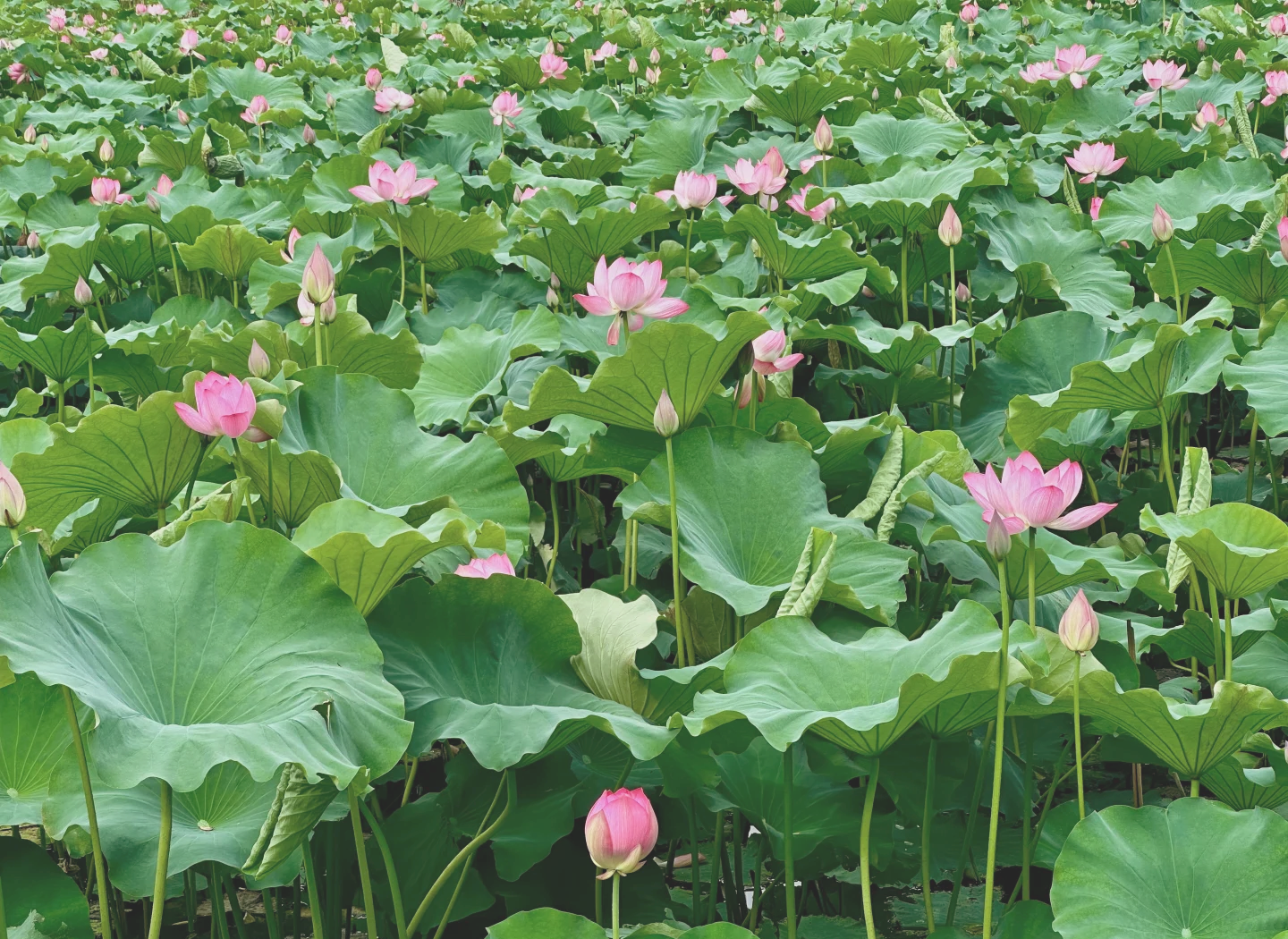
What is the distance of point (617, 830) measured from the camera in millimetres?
990

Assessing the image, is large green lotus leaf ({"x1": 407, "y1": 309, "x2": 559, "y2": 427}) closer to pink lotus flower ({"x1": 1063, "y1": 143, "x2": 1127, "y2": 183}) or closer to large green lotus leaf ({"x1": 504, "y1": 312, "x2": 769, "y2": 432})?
large green lotus leaf ({"x1": 504, "y1": 312, "x2": 769, "y2": 432})

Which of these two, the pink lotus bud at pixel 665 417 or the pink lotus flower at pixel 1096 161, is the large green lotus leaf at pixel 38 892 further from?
the pink lotus flower at pixel 1096 161

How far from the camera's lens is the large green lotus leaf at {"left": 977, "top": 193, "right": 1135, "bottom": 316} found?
2.40m

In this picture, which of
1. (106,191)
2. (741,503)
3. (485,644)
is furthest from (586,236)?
(485,644)

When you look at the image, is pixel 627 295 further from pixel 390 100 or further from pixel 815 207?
pixel 390 100

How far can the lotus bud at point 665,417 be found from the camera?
55.9 inches

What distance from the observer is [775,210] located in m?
2.73

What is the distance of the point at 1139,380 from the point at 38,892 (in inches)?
58.5

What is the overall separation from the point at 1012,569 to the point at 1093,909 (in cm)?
41

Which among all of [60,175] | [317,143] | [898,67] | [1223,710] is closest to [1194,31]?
[898,67]

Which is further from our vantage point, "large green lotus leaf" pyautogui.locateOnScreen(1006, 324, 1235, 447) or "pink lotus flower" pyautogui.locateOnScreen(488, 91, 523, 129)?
"pink lotus flower" pyautogui.locateOnScreen(488, 91, 523, 129)

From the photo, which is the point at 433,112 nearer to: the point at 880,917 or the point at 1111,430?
the point at 1111,430

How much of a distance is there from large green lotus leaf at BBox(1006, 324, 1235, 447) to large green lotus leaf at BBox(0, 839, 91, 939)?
130 centimetres

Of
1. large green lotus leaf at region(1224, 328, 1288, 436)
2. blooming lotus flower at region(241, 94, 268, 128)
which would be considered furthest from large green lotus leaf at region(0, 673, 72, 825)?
blooming lotus flower at region(241, 94, 268, 128)
